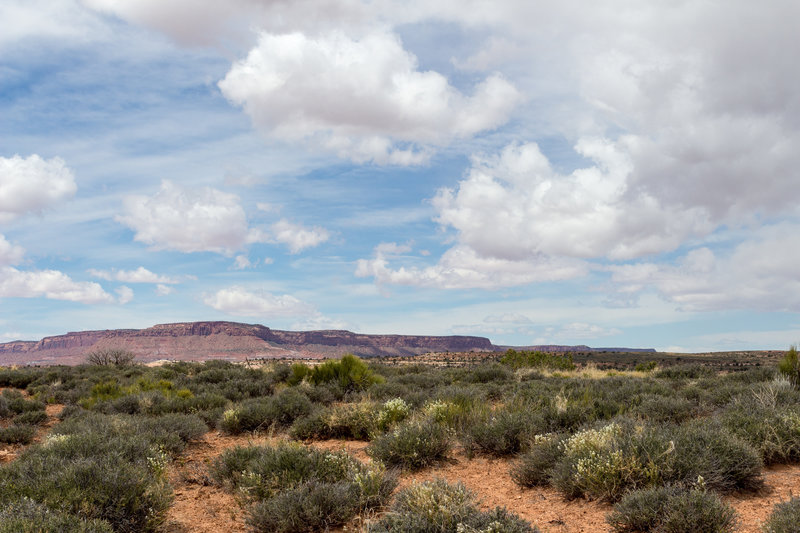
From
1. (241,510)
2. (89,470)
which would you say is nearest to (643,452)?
(241,510)

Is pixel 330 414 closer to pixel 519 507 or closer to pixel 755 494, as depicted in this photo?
pixel 519 507

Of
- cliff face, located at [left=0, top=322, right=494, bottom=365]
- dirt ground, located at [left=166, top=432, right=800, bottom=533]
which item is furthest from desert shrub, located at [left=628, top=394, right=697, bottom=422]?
cliff face, located at [left=0, top=322, right=494, bottom=365]

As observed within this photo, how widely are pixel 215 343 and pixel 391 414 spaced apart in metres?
160

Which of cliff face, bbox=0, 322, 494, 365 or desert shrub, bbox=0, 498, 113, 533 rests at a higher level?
desert shrub, bbox=0, 498, 113, 533

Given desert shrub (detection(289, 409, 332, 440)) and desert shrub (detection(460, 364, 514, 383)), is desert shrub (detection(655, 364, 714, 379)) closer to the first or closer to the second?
desert shrub (detection(460, 364, 514, 383))

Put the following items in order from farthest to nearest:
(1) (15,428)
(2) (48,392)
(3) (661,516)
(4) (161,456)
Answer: (2) (48,392) → (1) (15,428) → (4) (161,456) → (3) (661,516)

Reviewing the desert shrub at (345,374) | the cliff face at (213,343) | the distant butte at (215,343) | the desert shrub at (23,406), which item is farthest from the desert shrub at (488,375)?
the cliff face at (213,343)

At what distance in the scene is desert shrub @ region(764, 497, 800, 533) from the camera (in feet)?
15.1

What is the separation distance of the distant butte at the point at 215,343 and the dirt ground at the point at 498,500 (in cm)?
14165

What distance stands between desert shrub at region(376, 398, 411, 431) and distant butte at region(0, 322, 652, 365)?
13885cm

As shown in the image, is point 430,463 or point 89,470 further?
point 430,463

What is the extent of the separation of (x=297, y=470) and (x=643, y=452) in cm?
A: 440

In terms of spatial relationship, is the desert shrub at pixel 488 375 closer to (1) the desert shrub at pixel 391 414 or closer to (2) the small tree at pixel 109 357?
(1) the desert shrub at pixel 391 414

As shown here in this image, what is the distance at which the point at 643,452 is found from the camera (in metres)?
6.32
